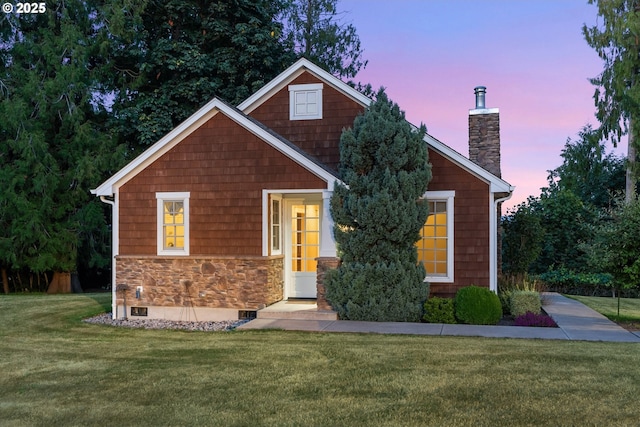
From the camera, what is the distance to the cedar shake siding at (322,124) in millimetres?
13297

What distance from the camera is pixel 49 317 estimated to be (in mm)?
12125

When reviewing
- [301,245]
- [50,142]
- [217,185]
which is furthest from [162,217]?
[50,142]

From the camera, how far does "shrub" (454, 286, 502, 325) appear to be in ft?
34.6

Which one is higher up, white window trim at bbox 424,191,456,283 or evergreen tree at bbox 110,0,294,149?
evergreen tree at bbox 110,0,294,149

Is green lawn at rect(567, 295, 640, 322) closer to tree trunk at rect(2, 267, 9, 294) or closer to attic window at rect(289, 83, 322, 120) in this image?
attic window at rect(289, 83, 322, 120)

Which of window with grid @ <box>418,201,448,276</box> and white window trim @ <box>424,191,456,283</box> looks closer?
white window trim @ <box>424,191,456,283</box>

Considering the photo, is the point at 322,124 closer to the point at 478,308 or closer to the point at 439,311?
the point at 439,311

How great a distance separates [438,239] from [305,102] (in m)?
4.66

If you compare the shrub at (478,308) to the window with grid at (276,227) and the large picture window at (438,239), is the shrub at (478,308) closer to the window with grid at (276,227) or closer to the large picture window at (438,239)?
the large picture window at (438,239)

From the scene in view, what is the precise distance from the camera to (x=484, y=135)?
47.1ft

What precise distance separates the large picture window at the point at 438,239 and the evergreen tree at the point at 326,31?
49.0ft

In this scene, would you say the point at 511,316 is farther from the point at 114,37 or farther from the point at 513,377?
the point at 114,37

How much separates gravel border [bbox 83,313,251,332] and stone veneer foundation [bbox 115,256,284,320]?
0.25 metres

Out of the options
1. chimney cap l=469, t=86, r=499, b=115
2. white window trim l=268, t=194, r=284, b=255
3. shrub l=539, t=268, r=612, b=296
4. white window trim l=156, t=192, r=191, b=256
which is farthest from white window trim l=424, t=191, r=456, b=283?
shrub l=539, t=268, r=612, b=296
